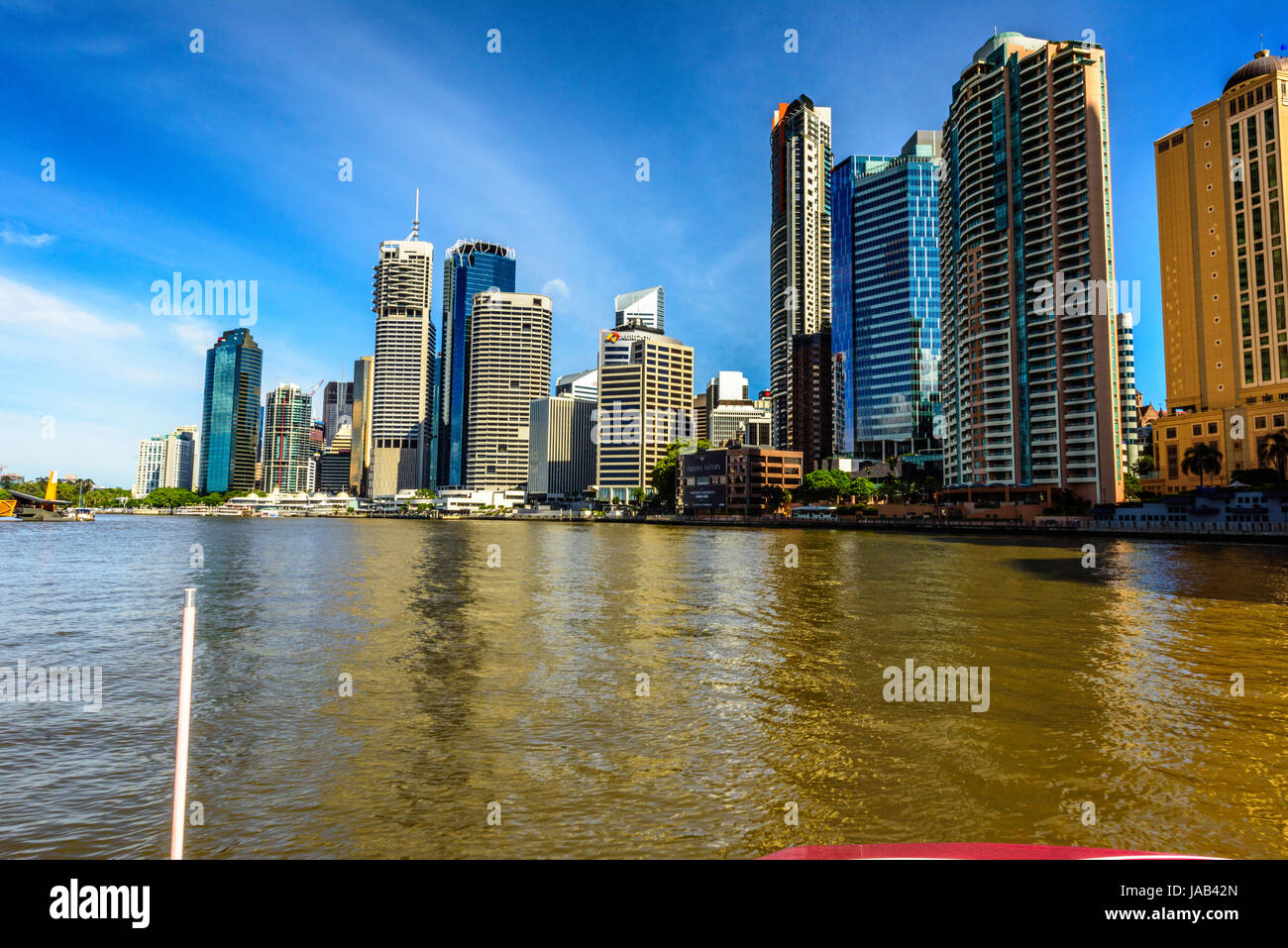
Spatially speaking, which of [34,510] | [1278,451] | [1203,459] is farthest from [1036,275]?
[34,510]

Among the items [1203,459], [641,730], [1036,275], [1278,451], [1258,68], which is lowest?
[641,730]

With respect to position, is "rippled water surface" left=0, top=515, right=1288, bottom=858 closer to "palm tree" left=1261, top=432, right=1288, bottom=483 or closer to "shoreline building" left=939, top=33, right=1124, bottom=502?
"palm tree" left=1261, top=432, right=1288, bottom=483

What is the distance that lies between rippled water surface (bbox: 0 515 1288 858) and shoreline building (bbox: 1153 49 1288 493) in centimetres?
14027

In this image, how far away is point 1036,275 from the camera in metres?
150

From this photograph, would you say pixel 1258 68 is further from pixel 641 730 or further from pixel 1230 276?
pixel 641 730

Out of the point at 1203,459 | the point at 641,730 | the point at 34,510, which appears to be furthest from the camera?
the point at 34,510

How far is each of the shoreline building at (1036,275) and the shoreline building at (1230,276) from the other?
25.5m

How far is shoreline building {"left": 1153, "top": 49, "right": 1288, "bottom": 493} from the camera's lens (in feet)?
462

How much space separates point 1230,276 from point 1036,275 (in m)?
44.1

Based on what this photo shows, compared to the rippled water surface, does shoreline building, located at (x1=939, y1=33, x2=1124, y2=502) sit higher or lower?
higher

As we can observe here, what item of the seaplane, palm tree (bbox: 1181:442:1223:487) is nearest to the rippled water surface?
palm tree (bbox: 1181:442:1223:487)

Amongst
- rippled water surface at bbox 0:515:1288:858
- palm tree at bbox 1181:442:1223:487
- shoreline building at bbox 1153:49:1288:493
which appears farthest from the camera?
shoreline building at bbox 1153:49:1288:493
